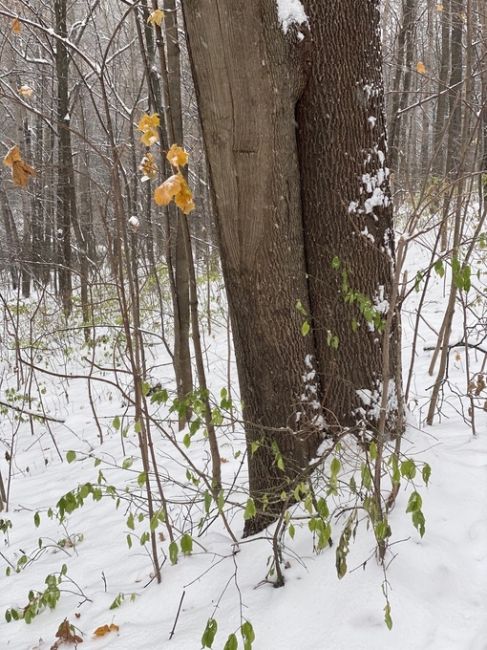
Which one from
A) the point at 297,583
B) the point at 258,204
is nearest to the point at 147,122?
the point at 258,204

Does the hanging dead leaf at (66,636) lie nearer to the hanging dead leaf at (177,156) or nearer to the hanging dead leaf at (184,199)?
the hanging dead leaf at (184,199)

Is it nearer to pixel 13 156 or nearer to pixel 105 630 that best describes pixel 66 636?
pixel 105 630

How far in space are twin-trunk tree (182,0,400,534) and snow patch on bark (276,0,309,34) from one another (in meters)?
0.02

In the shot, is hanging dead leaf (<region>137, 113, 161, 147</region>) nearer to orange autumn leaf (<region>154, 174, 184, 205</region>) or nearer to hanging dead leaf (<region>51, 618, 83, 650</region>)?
orange autumn leaf (<region>154, 174, 184, 205</region>)

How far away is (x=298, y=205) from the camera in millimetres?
2133

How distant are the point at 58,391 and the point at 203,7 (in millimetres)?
5931

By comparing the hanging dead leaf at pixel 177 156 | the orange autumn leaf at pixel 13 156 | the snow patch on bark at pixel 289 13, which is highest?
the snow patch on bark at pixel 289 13

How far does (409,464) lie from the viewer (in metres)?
1.42

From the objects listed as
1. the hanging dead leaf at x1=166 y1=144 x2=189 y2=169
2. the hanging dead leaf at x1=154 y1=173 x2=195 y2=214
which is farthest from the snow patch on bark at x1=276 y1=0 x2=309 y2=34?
the hanging dead leaf at x1=154 y1=173 x2=195 y2=214

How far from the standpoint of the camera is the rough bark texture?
6.82ft

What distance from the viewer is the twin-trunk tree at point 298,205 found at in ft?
6.46

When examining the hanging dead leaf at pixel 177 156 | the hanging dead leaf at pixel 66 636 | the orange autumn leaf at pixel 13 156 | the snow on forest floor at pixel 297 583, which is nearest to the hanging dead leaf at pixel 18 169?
the orange autumn leaf at pixel 13 156

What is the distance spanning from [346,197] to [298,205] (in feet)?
0.60

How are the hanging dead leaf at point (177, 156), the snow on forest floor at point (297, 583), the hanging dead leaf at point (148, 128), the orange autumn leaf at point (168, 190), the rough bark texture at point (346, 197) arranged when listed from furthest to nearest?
the hanging dead leaf at point (148, 128) → the rough bark texture at point (346, 197) → the hanging dead leaf at point (177, 156) → the orange autumn leaf at point (168, 190) → the snow on forest floor at point (297, 583)
